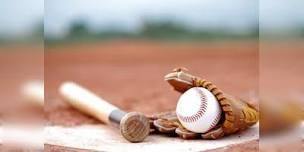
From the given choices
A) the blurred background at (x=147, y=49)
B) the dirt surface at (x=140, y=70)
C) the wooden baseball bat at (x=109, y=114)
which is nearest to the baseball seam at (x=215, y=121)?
the wooden baseball bat at (x=109, y=114)

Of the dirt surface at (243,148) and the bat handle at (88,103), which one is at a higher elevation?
the bat handle at (88,103)

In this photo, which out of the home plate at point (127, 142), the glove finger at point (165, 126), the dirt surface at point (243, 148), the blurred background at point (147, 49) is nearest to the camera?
the blurred background at point (147, 49)

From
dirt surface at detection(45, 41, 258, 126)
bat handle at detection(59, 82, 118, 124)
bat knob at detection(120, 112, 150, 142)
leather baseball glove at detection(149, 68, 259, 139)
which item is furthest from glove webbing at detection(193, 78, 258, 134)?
dirt surface at detection(45, 41, 258, 126)

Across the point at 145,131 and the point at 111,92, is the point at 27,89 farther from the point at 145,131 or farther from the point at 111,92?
the point at 111,92

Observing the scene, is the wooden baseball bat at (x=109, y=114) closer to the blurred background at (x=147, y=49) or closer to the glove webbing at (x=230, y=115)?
the blurred background at (x=147, y=49)

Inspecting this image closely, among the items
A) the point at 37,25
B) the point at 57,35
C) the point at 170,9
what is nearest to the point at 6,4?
the point at 37,25
